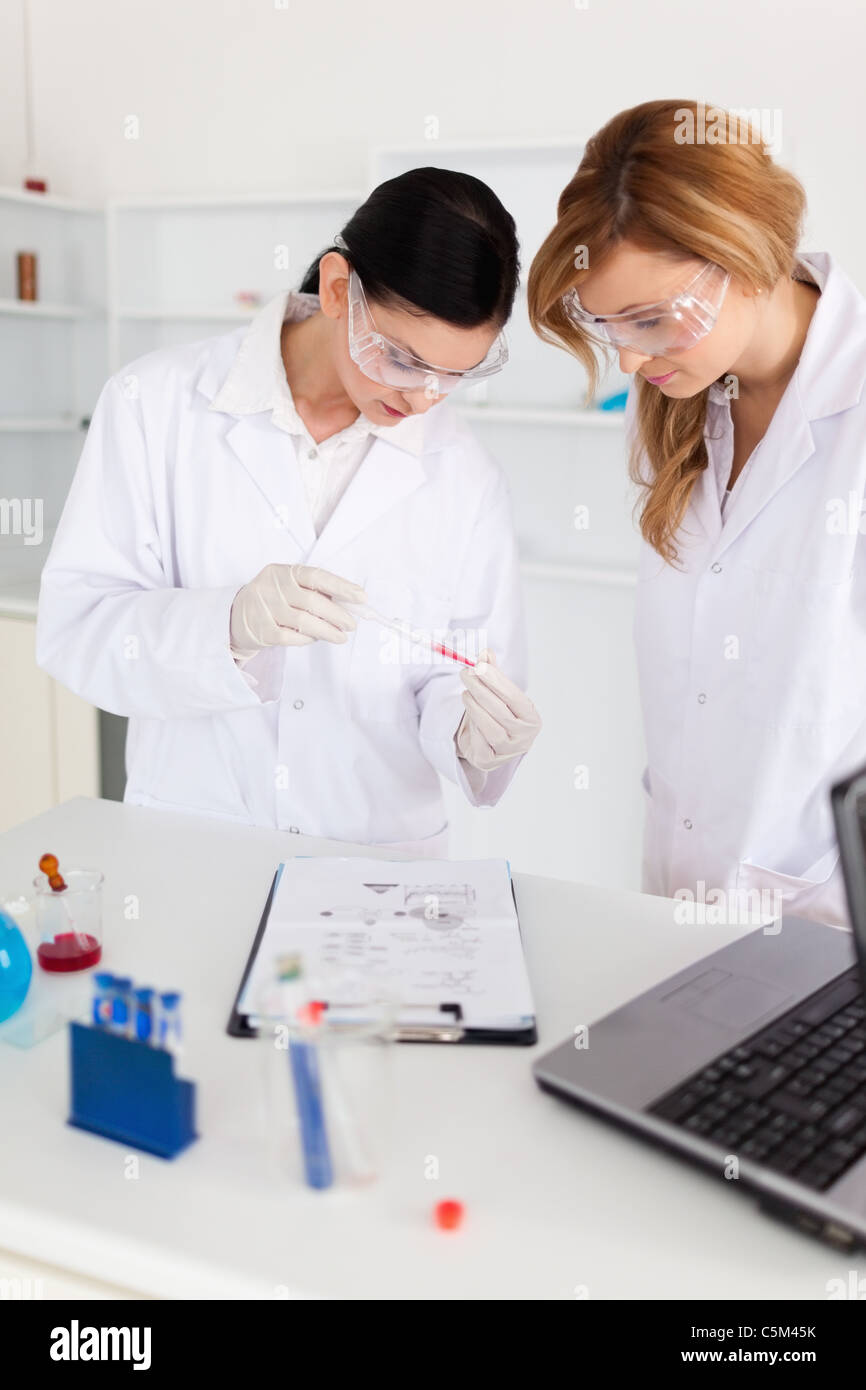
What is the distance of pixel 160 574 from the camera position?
173 cm

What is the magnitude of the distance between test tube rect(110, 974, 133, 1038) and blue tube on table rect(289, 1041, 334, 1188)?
0.50ft

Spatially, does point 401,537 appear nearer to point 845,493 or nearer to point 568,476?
point 845,493

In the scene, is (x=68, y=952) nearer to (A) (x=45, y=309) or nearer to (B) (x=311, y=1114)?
(B) (x=311, y=1114)

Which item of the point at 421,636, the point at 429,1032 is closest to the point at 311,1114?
the point at 429,1032

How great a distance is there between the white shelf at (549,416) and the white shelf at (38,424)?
1.65 m

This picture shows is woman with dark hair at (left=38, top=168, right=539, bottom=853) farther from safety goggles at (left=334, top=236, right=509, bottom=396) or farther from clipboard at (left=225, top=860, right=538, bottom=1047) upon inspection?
clipboard at (left=225, top=860, right=538, bottom=1047)

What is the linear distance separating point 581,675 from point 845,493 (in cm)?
204

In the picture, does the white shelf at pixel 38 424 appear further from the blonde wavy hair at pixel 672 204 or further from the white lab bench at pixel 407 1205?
the white lab bench at pixel 407 1205

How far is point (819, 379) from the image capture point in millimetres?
1483

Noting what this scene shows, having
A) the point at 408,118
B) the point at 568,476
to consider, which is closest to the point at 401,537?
the point at 568,476

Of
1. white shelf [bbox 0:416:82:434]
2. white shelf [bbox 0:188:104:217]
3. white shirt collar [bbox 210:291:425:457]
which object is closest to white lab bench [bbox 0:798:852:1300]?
white shirt collar [bbox 210:291:425:457]

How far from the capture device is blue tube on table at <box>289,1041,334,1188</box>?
2.66 feet

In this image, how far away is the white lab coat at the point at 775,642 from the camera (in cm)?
148

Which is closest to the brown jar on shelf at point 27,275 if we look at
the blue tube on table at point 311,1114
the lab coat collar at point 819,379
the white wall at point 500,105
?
the white wall at point 500,105
